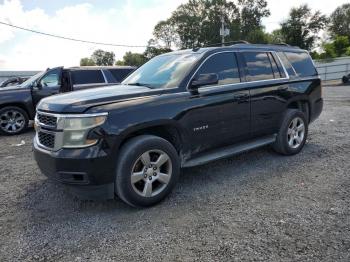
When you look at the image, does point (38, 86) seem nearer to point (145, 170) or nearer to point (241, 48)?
point (241, 48)

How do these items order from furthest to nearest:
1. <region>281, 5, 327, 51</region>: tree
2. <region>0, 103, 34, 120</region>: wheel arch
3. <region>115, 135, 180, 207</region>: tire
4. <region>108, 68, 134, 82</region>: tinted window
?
<region>281, 5, 327, 51</region>: tree → <region>108, 68, 134, 82</region>: tinted window → <region>0, 103, 34, 120</region>: wheel arch → <region>115, 135, 180, 207</region>: tire

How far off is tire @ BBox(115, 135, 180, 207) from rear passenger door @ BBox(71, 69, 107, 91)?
5722mm

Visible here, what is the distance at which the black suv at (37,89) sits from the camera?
8.91m

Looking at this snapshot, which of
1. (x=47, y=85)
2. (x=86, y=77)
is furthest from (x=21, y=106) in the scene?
(x=86, y=77)

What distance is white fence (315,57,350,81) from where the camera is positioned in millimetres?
29375

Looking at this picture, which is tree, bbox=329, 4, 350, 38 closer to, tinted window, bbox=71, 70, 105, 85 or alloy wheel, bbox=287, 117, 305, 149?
tinted window, bbox=71, 70, 105, 85

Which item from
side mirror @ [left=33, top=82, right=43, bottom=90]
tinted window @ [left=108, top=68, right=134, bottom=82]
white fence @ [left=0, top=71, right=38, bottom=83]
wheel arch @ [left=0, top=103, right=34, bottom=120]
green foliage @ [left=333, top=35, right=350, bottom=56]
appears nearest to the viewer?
wheel arch @ [left=0, top=103, right=34, bottom=120]

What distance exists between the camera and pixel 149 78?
4797 mm

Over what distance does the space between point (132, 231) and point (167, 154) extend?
3.22 ft

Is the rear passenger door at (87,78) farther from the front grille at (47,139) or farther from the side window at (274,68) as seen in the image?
the front grille at (47,139)

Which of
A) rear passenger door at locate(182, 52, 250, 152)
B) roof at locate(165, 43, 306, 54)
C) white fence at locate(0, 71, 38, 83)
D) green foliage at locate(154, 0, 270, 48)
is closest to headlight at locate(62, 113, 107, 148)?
rear passenger door at locate(182, 52, 250, 152)

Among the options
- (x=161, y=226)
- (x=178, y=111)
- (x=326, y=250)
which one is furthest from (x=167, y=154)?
(x=326, y=250)

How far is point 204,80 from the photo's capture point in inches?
167

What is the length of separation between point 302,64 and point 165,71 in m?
2.86
